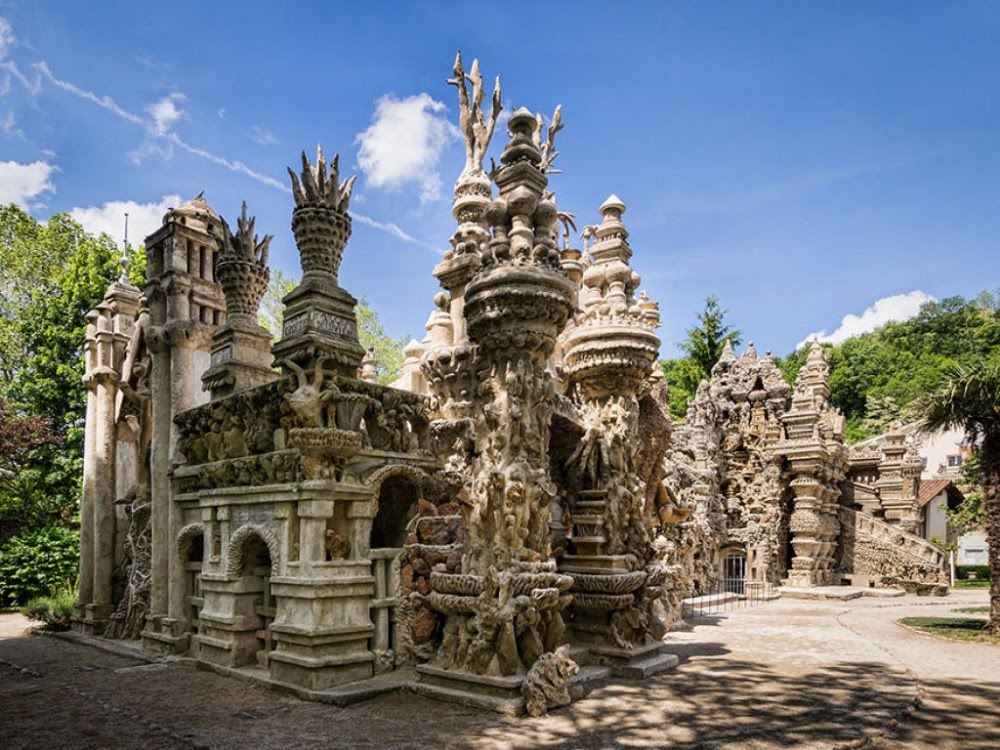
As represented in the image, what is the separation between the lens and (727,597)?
754 inches

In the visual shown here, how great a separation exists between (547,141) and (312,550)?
8179 millimetres

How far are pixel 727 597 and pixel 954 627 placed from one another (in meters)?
6.02

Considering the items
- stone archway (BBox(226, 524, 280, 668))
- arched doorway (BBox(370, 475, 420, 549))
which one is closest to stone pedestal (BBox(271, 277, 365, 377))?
arched doorway (BBox(370, 475, 420, 549))

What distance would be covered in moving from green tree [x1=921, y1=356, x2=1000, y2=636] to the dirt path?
2275 millimetres

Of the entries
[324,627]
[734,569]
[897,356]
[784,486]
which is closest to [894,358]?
[897,356]

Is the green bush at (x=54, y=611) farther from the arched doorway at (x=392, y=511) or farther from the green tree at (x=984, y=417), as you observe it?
the green tree at (x=984, y=417)

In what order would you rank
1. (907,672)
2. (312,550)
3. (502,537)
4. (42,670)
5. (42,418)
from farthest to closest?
(42,418) < (42,670) < (907,672) < (312,550) < (502,537)

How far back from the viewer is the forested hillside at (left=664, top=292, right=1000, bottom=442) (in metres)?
47.0

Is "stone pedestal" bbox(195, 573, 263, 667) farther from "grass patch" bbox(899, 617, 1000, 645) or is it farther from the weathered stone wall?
the weathered stone wall

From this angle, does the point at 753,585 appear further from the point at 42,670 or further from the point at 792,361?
the point at 792,361

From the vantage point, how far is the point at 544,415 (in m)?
8.69

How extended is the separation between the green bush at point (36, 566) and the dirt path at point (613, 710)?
839 centimetres

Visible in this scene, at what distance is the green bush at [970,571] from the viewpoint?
3293 centimetres

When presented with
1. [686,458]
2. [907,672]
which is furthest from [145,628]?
[686,458]
